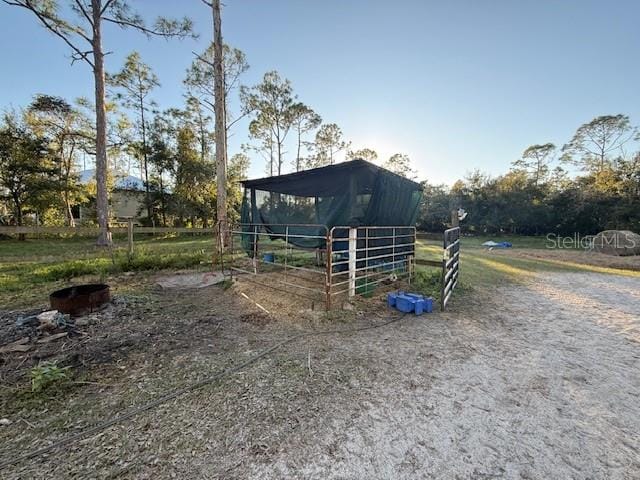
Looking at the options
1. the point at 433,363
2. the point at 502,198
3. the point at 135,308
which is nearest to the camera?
the point at 433,363

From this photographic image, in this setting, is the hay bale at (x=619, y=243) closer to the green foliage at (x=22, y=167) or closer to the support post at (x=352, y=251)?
the support post at (x=352, y=251)

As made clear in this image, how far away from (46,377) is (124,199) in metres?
21.2

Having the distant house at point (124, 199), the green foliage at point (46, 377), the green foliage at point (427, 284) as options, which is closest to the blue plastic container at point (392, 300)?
the green foliage at point (427, 284)

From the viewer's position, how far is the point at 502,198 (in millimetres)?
17906

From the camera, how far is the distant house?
625 inches

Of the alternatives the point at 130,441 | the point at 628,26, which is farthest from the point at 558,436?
the point at 628,26

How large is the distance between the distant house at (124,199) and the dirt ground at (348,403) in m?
16.0

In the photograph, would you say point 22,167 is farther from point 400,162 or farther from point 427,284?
point 400,162

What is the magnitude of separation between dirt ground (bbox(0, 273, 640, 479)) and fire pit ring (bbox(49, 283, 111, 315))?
37 cm

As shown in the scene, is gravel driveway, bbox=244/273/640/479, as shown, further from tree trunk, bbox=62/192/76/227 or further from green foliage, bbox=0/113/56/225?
tree trunk, bbox=62/192/76/227

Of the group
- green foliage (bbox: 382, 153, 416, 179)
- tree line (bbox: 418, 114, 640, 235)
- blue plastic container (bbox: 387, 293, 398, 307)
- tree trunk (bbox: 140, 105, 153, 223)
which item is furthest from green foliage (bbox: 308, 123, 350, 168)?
blue plastic container (bbox: 387, 293, 398, 307)

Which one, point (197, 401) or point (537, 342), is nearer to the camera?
point (197, 401)

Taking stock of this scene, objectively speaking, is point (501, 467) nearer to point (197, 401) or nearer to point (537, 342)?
point (197, 401)

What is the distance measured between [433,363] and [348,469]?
4.51ft
